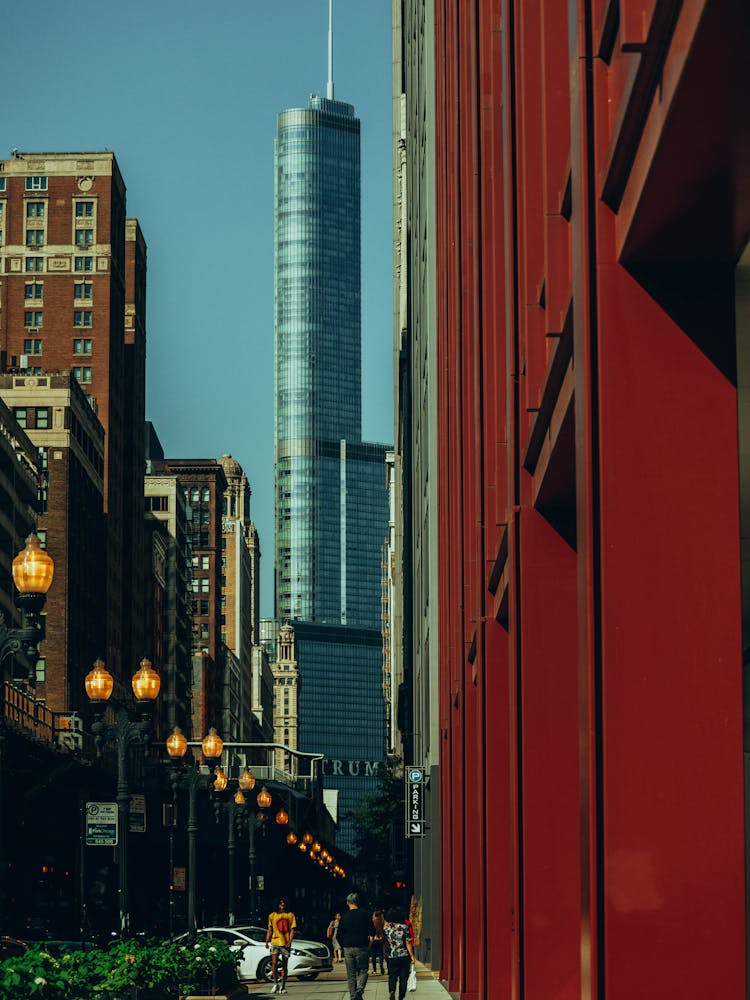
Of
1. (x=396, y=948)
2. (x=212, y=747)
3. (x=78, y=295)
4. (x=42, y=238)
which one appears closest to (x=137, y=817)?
(x=396, y=948)

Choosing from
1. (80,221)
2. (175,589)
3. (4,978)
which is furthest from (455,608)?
(175,589)

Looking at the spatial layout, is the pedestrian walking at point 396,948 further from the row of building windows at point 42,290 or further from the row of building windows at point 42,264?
the row of building windows at point 42,264

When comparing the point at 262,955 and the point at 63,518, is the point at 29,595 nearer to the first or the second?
the point at 262,955

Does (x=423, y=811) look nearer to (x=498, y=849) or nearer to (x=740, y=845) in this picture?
(x=498, y=849)

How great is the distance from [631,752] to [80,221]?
5784 inches

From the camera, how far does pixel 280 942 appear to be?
39469 millimetres

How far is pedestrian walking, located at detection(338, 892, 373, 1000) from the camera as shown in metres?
26.5

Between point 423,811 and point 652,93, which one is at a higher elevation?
point 652,93

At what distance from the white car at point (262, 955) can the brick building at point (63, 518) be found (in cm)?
7109

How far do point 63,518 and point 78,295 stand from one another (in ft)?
110

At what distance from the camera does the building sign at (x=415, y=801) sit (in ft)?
173

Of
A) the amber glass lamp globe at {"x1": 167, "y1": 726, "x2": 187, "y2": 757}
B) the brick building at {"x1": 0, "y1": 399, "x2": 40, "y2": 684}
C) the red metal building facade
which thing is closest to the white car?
the amber glass lamp globe at {"x1": 167, "y1": 726, "x2": 187, "y2": 757}

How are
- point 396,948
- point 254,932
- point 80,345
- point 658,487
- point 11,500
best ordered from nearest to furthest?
point 658,487
point 396,948
point 254,932
point 11,500
point 80,345

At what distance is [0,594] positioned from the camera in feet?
300
